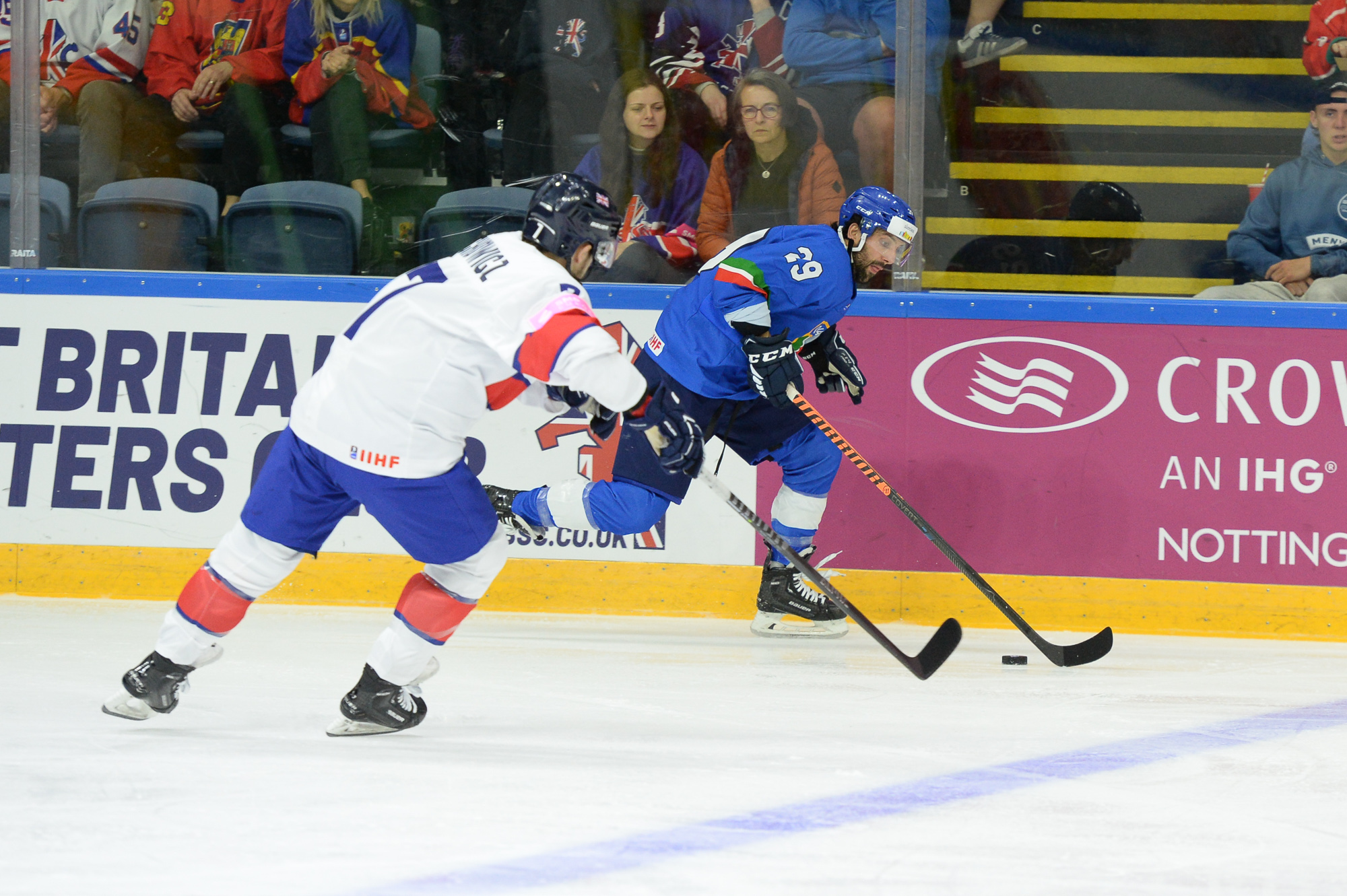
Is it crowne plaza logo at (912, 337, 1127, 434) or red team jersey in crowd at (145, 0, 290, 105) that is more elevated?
red team jersey in crowd at (145, 0, 290, 105)

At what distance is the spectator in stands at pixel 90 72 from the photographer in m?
4.55

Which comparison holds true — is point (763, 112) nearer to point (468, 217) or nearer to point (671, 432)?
point (468, 217)

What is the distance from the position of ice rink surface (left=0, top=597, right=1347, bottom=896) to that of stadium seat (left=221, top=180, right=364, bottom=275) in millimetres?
1255

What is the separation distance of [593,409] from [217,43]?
Answer: 269 cm

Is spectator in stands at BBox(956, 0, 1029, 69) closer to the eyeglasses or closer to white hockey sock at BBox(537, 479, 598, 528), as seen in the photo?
the eyeglasses

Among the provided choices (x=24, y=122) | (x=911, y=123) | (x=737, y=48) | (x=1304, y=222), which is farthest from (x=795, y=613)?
(x=24, y=122)

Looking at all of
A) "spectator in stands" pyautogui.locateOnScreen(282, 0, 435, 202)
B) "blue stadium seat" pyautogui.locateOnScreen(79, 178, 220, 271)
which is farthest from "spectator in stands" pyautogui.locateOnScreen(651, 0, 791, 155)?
"blue stadium seat" pyautogui.locateOnScreen(79, 178, 220, 271)

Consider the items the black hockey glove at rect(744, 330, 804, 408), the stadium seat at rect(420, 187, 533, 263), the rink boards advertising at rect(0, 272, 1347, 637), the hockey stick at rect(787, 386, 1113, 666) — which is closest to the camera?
the black hockey glove at rect(744, 330, 804, 408)

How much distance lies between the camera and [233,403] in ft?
14.4

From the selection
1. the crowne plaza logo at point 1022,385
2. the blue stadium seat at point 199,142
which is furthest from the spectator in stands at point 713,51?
the blue stadium seat at point 199,142

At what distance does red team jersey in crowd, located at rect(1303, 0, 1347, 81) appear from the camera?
14.2 ft

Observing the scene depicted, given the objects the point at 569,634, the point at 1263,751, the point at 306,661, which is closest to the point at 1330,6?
the point at 1263,751

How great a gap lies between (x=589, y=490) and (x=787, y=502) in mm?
669

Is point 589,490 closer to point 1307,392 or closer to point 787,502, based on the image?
point 787,502
